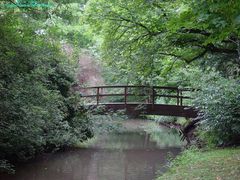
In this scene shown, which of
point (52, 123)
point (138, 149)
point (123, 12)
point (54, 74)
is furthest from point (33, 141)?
point (138, 149)

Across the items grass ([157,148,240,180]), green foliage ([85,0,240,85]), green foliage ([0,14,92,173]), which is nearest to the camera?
grass ([157,148,240,180])

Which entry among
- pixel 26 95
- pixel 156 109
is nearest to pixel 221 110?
pixel 26 95

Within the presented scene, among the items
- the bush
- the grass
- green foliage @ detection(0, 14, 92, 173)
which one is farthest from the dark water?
the bush

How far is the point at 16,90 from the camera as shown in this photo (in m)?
9.24

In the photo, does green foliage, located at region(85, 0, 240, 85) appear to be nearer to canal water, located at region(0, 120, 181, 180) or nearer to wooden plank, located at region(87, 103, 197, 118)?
canal water, located at region(0, 120, 181, 180)

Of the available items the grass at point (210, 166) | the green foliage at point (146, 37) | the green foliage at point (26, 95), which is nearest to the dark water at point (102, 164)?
the green foliage at point (26, 95)

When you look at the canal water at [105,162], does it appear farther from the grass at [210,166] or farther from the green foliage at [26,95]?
the grass at [210,166]

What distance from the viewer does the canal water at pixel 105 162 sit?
35.8 feet

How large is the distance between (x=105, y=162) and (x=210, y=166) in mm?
5019

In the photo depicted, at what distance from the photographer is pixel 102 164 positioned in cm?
1255

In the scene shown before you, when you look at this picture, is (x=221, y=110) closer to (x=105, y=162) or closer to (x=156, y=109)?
A: (x=105, y=162)

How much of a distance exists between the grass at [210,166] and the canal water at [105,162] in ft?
4.56

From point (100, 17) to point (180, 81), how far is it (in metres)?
10.8

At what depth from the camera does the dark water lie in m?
10.9
